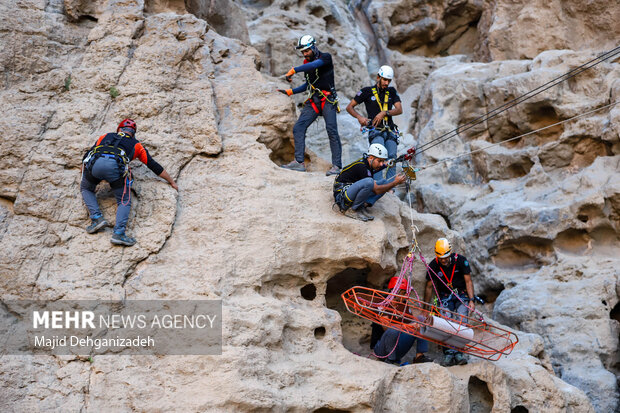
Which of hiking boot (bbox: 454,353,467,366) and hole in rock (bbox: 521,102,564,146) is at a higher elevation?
hole in rock (bbox: 521,102,564,146)

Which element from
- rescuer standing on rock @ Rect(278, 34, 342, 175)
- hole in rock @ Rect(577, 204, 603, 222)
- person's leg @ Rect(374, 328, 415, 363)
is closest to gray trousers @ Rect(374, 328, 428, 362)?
person's leg @ Rect(374, 328, 415, 363)

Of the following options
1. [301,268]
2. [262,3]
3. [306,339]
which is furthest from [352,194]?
[262,3]

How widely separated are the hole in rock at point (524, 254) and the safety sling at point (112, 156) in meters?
6.92

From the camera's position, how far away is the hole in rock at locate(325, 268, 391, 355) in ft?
28.1

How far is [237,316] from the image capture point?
6715mm

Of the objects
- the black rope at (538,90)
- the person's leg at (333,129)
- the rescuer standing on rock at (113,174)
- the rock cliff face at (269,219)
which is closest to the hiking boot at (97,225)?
the rescuer standing on rock at (113,174)

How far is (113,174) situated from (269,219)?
183cm

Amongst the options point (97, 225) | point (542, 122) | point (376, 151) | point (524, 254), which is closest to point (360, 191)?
point (376, 151)

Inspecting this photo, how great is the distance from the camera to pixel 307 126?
9.23 metres

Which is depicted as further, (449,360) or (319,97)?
(319,97)

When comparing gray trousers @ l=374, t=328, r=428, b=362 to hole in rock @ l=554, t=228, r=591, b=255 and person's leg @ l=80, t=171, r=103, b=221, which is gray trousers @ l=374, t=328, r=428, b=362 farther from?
hole in rock @ l=554, t=228, r=591, b=255

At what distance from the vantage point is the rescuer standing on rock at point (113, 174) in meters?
7.18

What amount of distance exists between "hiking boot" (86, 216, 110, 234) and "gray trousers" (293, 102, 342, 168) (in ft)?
9.50

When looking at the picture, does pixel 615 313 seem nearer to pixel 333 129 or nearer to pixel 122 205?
pixel 333 129
